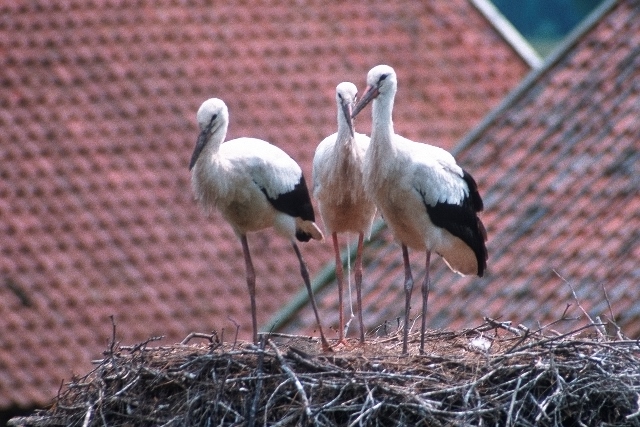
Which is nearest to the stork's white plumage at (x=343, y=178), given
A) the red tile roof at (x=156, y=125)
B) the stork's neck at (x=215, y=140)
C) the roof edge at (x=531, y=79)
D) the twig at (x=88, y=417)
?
the stork's neck at (x=215, y=140)

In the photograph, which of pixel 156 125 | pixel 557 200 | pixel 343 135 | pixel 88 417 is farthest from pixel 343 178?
pixel 156 125

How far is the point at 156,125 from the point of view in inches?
567

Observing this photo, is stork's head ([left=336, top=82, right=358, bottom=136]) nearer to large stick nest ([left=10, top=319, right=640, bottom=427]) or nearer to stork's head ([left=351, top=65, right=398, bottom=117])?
stork's head ([left=351, top=65, right=398, bottom=117])

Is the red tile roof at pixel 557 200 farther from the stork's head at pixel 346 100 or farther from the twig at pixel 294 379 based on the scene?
the twig at pixel 294 379

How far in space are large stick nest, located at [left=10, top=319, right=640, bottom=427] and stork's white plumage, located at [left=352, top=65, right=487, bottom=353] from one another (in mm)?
541

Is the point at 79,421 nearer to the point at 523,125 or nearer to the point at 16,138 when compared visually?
the point at 523,125

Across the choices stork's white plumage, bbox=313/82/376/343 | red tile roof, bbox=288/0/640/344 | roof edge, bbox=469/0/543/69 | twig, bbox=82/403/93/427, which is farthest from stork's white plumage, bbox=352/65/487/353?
roof edge, bbox=469/0/543/69

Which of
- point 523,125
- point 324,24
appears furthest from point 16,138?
point 523,125

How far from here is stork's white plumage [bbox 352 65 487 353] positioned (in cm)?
A: 764

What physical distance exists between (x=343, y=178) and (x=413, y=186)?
0.38m

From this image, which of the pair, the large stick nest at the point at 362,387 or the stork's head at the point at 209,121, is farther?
the stork's head at the point at 209,121

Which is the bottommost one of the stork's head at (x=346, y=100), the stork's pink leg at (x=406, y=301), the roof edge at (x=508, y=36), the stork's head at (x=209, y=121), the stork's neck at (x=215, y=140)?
the roof edge at (x=508, y=36)

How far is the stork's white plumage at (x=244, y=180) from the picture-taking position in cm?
779

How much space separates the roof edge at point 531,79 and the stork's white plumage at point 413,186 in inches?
163
